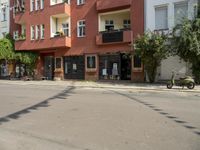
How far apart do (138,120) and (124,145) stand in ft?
9.68

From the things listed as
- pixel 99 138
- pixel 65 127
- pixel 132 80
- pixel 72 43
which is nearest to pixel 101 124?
pixel 65 127

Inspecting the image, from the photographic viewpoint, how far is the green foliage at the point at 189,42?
2436 centimetres

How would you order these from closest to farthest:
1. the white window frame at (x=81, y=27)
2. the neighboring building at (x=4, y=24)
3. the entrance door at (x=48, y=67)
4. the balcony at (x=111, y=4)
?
the balcony at (x=111, y=4) < the white window frame at (x=81, y=27) < the entrance door at (x=48, y=67) < the neighboring building at (x=4, y=24)

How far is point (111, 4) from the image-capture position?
3156 cm

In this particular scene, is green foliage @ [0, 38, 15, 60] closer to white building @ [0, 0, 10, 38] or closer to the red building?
the red building

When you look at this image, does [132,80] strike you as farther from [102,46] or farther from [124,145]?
[124,145]

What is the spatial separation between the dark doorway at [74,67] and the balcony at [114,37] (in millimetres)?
3140

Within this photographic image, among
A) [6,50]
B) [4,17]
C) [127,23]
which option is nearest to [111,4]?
[127,23]

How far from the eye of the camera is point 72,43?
3547cm

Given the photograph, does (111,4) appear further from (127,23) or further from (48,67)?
(48,67)

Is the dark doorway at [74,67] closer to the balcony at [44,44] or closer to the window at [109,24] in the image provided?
the balcony at [44,44]

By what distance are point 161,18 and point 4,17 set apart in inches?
902

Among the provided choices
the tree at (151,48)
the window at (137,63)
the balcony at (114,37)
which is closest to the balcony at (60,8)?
the balcony at (114,37)

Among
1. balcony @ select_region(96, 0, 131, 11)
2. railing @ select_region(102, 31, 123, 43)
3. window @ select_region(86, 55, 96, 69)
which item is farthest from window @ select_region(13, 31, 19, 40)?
railing @ select_region(102, 31, 123, 43)
